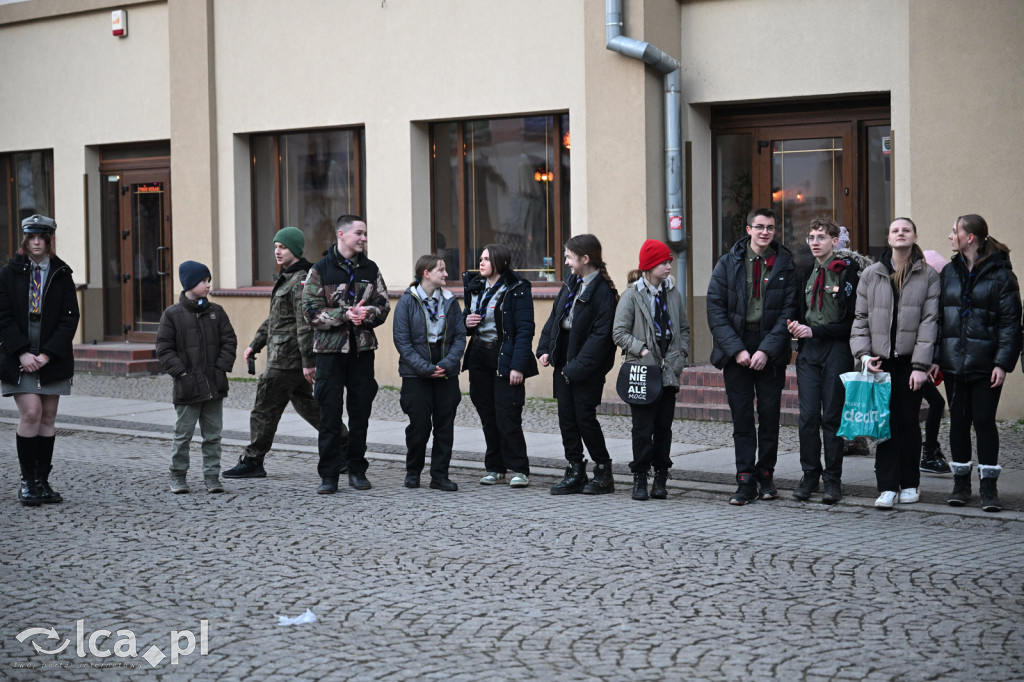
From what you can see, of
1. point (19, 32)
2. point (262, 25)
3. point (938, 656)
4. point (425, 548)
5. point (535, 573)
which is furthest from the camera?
point (19, 32)

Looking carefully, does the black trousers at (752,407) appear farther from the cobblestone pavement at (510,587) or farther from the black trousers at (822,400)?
the cobblestone pavement at (510,587)

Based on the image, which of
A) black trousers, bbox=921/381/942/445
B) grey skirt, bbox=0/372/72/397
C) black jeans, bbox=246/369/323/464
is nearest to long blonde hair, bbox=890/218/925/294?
black trousers, bbox=921/381/942/445

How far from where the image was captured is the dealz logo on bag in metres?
5.35

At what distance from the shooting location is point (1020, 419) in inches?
495

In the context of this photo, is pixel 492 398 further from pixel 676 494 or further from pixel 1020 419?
pixel 1020 419

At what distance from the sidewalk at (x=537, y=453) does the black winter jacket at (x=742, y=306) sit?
1.15 m

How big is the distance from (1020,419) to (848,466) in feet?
11.3

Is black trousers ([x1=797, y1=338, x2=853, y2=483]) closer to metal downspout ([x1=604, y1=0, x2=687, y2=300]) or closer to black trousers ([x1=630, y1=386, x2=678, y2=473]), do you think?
black trousers ([x1=630, y1=386, x2=678, y2=473])

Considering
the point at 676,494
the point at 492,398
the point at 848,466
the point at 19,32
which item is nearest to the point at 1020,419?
the point at 848,466

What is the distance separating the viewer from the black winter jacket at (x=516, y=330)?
947cm

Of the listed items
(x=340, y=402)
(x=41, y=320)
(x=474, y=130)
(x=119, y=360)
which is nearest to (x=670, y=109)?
(x=474, y=130)

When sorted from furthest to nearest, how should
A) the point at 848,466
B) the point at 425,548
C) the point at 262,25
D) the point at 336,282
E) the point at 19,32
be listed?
the point at 19,32 → the point at 262,25 → the point at 848,466 → the point at 336,282 → the point at 425,548

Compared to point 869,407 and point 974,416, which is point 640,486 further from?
point 974,416

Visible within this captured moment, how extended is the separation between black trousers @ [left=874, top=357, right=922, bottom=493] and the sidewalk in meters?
0.27
